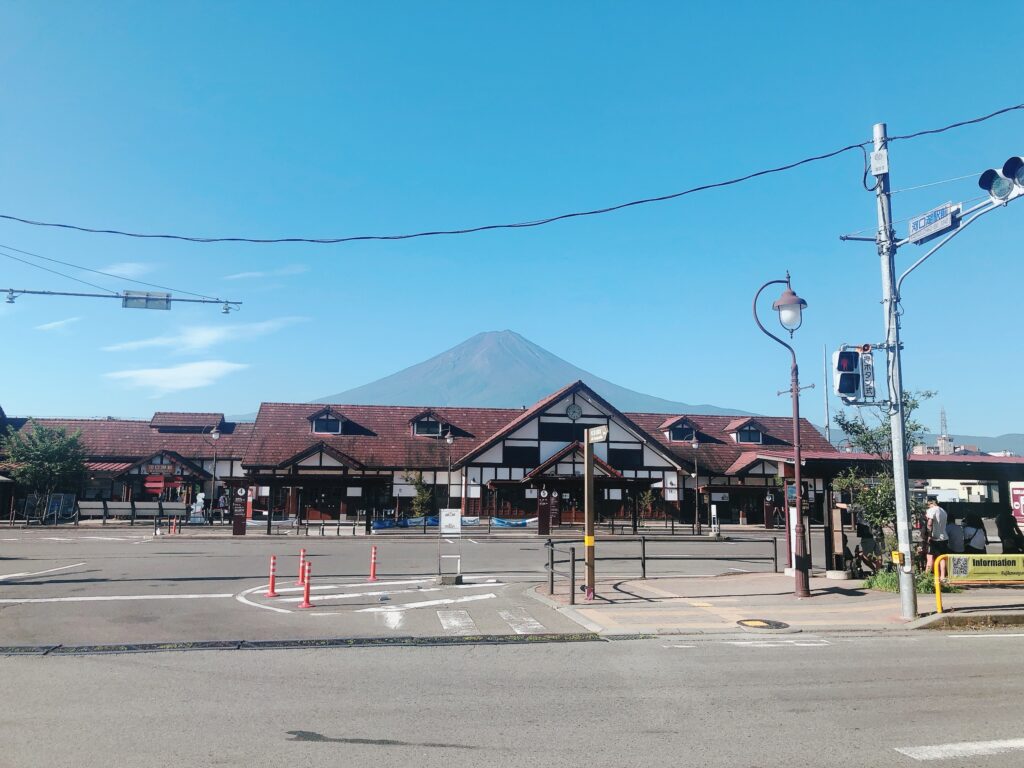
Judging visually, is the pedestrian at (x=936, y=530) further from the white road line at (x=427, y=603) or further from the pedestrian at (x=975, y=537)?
the white road line at (x=427, y=603)

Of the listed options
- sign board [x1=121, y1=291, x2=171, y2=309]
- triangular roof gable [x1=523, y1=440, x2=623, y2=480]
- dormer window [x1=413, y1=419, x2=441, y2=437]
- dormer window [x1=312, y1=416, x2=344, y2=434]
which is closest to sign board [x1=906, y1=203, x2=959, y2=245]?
sign board [x1=121, y1=291, x2=171, y2=309]

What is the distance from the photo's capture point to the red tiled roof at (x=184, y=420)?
5391cm

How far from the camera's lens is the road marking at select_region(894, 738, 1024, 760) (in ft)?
20.2

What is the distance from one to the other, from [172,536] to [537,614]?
2410 centimetres

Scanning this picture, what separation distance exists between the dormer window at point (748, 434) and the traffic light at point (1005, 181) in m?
43.6

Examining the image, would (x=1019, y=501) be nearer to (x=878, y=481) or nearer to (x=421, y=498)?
(x=878, y=481)

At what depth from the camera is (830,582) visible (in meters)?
16.9

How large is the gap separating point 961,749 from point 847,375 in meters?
7.73

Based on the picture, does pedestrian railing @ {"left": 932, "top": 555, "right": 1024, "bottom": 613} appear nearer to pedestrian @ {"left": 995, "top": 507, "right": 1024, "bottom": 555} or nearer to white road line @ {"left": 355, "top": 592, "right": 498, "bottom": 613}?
pedestrian @ {"left": 995, "top": 507, "right": 1024, "bottom": 555}

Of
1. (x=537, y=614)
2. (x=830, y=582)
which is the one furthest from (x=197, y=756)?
(x=830, y=582)

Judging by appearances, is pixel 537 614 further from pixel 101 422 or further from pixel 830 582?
pixel 101 422

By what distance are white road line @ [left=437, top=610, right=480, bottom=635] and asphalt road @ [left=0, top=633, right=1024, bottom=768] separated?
127cm

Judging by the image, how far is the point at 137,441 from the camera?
52.1 meters

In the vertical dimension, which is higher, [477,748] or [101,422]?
[101,422]
